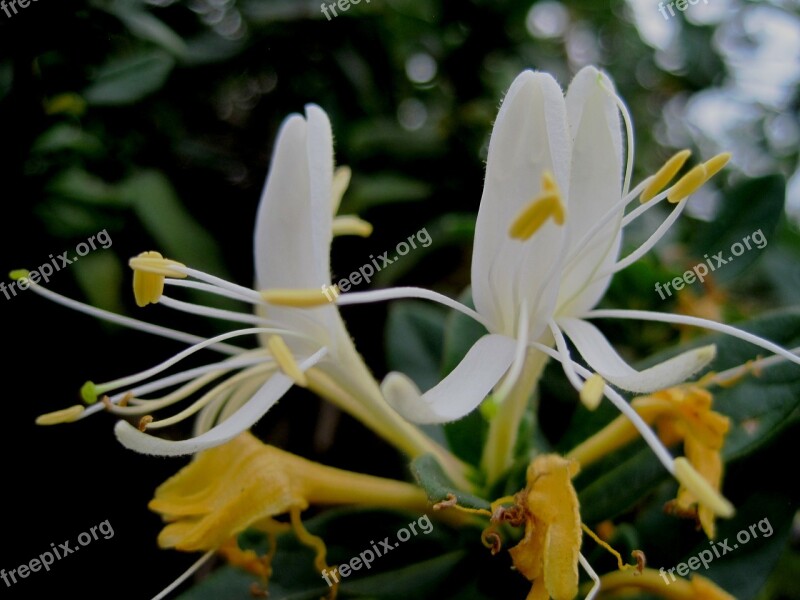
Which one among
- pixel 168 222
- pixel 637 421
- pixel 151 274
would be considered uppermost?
pixel 168 222

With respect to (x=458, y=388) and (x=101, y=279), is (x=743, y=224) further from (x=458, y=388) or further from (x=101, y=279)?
(x=101, y=279)

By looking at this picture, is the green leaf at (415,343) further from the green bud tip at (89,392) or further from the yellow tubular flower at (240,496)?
the green bud tip at (89,392)

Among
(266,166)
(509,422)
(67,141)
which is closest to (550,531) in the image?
(509,422)

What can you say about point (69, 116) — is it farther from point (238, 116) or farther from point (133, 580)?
point (133, 580)

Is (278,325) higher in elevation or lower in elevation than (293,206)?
lower

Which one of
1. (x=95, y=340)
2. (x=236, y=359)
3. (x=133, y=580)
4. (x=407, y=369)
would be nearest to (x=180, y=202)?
(x=95, y=340)

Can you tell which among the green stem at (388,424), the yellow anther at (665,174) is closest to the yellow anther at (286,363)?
the green stem at (388,424)

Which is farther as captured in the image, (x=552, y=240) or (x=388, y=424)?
(x=388, y=424)
